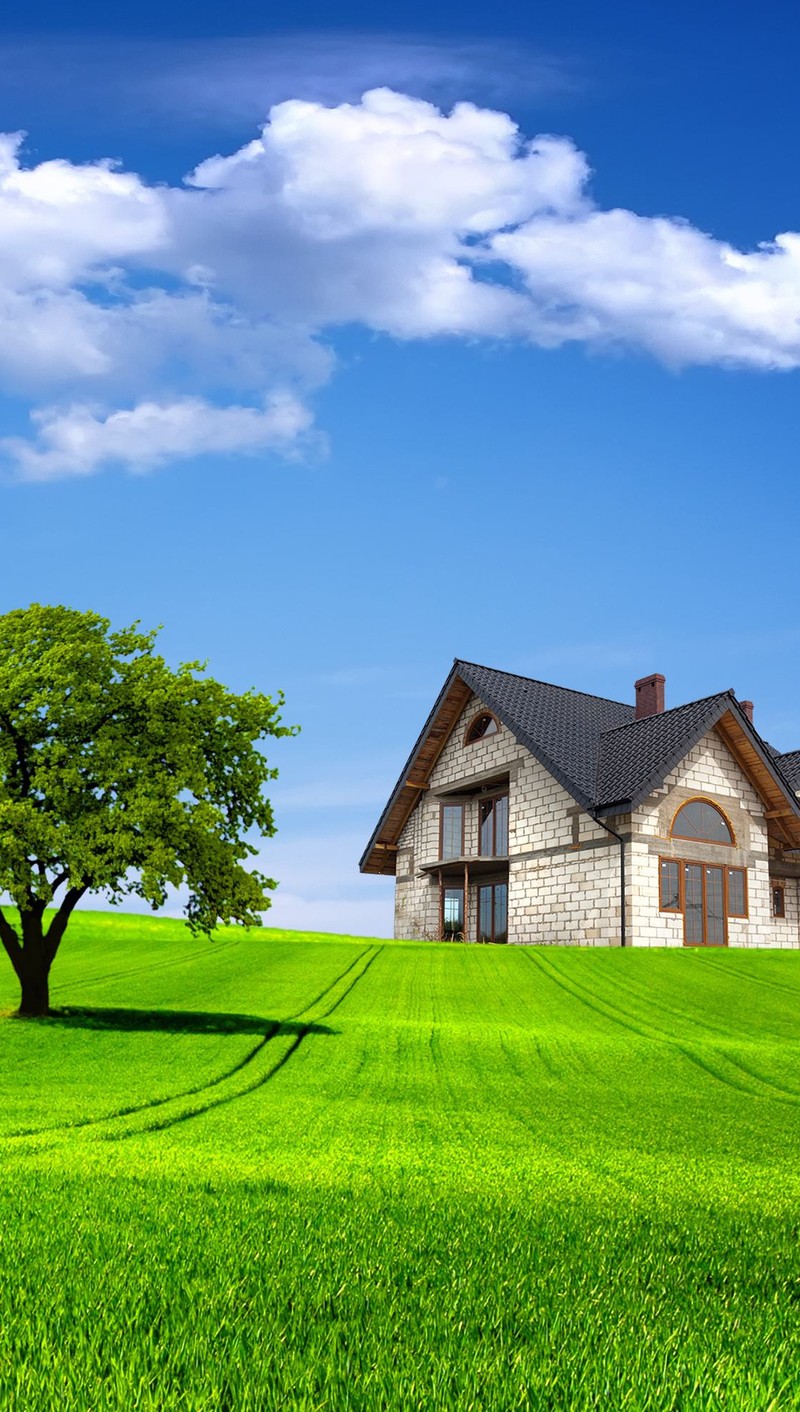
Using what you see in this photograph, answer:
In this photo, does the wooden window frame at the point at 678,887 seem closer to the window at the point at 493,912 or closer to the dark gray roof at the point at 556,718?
the dark gray roof at the point at 556,718

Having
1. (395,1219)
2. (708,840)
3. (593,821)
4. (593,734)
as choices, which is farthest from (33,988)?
(593,734)

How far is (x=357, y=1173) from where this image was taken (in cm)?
909

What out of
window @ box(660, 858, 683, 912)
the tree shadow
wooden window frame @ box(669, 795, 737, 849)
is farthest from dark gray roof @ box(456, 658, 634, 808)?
the tree shadow

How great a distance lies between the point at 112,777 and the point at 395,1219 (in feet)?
56.1

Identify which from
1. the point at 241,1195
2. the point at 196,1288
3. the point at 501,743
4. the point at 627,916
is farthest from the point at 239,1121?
the point at 501,743

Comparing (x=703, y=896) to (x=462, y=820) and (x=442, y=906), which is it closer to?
(x=462, y=820)

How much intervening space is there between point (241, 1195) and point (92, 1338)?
11.0ft

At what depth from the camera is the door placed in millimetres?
40031

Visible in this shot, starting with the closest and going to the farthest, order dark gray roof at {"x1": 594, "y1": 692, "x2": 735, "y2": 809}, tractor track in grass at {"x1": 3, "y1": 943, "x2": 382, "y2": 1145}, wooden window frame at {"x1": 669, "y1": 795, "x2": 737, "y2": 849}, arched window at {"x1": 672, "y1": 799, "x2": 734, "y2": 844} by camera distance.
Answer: tractor track in grass at {"x1": 3, "y1": 943, "x2": 382, "y2": 1145}
dark gray roof at {"x1": 594, "y1": 692, "x2": 735, "y2": 809}
wooden window frame at {"x1": 669, "y1": 795, "x2": 737, "y2": 849}
arched window at {"x1": 672, "y1": 799, "x2": 734, "y2": 844}

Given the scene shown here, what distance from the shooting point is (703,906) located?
133 ft

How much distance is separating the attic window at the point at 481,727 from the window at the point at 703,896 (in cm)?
997

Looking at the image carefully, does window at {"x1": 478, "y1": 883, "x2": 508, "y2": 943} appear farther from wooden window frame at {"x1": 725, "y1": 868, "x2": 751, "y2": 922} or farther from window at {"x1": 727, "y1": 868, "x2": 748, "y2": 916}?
window at {"x1": 727, "y1": 868, "x2": 748, "y2": 916}

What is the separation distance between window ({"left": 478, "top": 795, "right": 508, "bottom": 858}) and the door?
7.65 metres

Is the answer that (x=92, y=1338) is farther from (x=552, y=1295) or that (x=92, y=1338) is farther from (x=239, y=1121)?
(x=239, y=1121)
